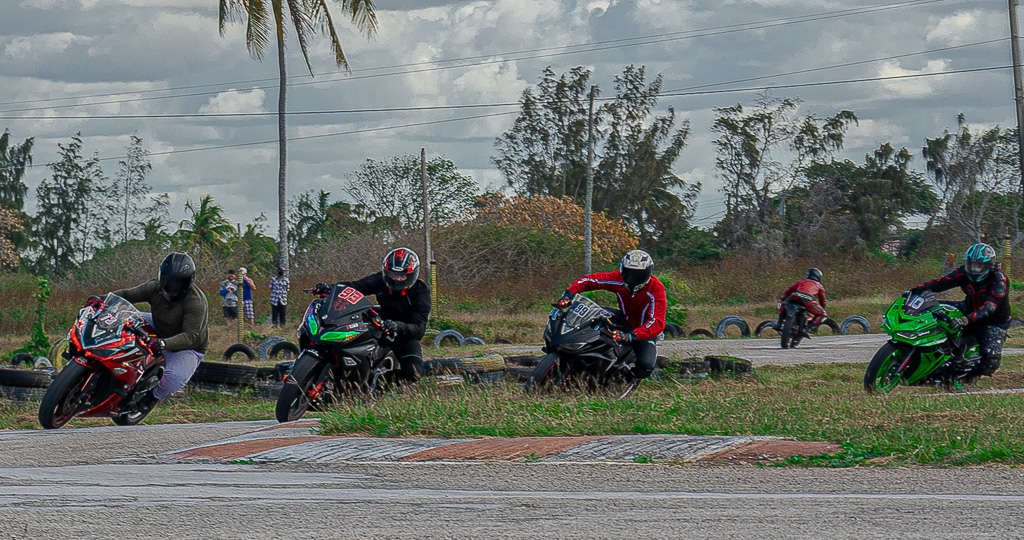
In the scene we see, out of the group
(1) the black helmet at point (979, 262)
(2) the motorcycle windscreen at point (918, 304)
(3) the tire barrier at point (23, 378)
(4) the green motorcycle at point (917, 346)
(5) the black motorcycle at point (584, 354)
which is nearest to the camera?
(5) the black motorcycle at point (584, 354)

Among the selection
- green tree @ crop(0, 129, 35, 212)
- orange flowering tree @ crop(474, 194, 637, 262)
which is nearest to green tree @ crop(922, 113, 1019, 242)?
orange flowering tree @ crop(474, 194, 637, 262)

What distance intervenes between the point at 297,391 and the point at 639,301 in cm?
389

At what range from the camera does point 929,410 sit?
9.70 meters

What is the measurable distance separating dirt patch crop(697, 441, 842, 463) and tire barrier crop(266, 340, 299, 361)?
14.6 metres

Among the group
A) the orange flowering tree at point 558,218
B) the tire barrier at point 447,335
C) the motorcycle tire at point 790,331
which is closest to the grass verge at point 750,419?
the motorcycle tire at point 790,331

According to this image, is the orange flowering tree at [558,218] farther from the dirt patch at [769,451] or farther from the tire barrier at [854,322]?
the dirt patch at [769,451]

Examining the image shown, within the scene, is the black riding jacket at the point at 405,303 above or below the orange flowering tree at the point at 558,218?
below

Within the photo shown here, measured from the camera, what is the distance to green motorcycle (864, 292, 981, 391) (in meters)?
13.1

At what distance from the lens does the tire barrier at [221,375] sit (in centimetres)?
1377

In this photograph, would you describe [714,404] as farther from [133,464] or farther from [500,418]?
[133,464]

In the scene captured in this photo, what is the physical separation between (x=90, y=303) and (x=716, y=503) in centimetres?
646

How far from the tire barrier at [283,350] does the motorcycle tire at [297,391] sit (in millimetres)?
10791

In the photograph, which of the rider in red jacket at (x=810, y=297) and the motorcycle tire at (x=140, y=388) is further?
the rider in red jacket at (x=810, y=297)

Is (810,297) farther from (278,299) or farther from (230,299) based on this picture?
(230,299)
